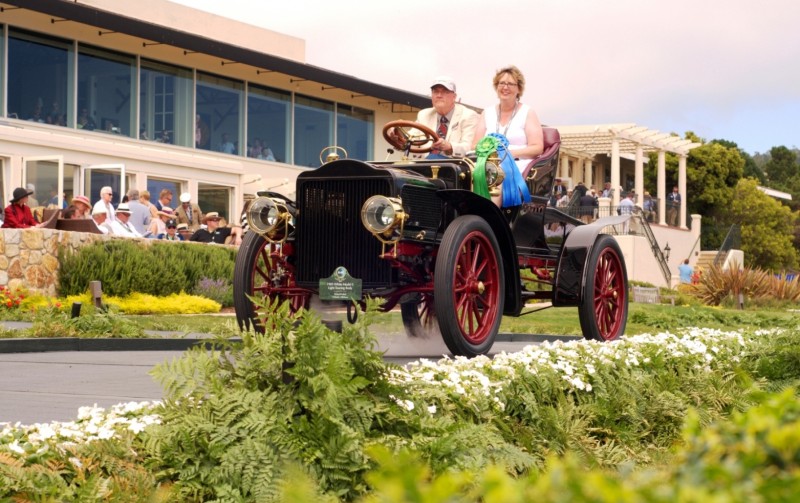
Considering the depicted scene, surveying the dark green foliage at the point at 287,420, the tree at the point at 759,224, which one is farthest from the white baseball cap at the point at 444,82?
the tree at the point at 759,224

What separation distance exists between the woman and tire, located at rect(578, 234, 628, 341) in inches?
39.7

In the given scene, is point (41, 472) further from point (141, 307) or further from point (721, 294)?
point (721, 294)

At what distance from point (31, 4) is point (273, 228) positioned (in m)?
21.1

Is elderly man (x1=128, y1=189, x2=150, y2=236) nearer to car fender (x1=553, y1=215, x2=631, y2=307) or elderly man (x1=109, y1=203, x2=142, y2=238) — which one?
elderly man (x1=109, y1=203, x2=142, y2=238)

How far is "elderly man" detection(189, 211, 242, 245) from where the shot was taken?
21328 millimetres

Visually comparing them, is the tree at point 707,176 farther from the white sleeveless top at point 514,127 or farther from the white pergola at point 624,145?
the white sleeveless top at point 514,127

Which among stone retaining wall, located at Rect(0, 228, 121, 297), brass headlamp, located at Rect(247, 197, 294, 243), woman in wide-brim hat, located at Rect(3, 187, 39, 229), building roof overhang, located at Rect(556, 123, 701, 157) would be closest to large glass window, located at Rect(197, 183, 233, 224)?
woman in wide-brim hat, located at Rect(3, 187, 39, 229)

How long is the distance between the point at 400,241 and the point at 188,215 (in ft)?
57.3

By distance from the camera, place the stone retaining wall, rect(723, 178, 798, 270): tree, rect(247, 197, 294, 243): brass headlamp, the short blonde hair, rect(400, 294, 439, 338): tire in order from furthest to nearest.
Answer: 1. rect(723, 178, 798, 270): tree
2. the stone retaining wall
3. the short blonde hair
4. rect(400, 294, 439, 338): tire
5. rect(247, 197, 294, 243): brass headlamp

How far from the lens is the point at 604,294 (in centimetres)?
996

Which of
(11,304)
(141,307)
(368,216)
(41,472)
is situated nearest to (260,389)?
(41,472)

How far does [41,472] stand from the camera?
379cm

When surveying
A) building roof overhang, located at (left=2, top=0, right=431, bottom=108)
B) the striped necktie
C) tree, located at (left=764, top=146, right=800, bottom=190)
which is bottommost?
the striped necktie

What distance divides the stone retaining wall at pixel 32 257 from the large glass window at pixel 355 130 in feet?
75.1
